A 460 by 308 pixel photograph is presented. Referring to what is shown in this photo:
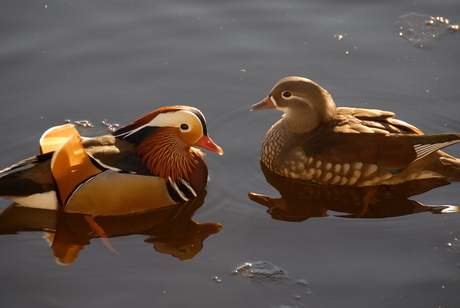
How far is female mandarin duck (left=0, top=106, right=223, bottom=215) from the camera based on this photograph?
5879mm

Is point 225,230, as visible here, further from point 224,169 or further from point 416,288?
point 416,288

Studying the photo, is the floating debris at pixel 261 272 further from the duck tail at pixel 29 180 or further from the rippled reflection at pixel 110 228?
the duck tail at pixel 29 180

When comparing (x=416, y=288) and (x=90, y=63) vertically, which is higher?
(x=90, y=63)

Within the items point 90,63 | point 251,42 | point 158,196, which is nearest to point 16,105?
point 90,63

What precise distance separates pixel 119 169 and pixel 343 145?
75.4 inches

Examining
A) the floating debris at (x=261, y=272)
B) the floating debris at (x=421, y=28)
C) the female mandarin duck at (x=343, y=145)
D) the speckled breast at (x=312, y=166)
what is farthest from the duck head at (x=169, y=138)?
the floating debris at (x=421, y=28)

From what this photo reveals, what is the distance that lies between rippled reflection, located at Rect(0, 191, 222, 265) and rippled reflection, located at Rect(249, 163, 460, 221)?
0.65m

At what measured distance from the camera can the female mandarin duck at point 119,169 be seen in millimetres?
5879

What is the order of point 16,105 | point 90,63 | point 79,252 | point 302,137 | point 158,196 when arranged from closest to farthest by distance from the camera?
1. point 79,252
2. point 158,196
3. point 302,137
4. point 16,105
5. point 90,63

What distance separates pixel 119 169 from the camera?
19.6 feet

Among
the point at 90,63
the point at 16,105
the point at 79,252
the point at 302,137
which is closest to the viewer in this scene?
the point at 79,252

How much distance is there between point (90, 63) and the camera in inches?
307

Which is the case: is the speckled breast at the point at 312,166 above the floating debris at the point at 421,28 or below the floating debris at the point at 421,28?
below

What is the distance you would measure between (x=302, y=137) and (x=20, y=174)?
2454 mm
